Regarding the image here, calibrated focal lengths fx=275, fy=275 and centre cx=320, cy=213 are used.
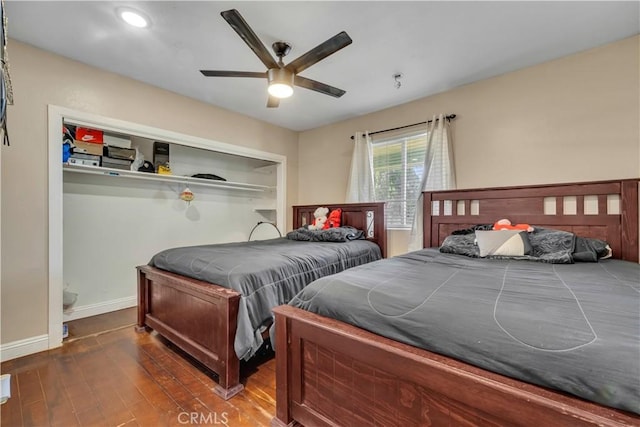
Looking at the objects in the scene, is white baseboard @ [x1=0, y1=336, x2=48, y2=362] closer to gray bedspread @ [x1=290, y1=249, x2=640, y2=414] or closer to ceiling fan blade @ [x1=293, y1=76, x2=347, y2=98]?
gray bedspread @ [x1=290, y1=249, x2=640, y2=414]

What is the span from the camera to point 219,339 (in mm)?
1714

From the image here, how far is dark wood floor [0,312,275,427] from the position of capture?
148 centimetres

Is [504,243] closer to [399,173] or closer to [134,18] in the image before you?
[399,173]

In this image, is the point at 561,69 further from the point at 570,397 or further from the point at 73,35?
the point at 73,35

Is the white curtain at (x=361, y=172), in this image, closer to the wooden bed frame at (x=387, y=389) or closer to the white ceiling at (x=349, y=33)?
the white ceiling at (x=349, y=33)

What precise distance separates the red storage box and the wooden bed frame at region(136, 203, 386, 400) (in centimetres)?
153

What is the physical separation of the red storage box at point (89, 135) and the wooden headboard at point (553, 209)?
3.55 m

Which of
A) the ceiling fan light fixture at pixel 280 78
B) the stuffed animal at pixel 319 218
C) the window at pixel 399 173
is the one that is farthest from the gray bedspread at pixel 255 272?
the ceiling fan light fixture at pixel 280 78

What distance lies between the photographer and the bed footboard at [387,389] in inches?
28.8

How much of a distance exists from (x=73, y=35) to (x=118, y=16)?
54 centimetres

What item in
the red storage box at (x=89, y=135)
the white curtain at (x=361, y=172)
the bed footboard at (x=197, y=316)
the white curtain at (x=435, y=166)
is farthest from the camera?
the white curtain at (x=361, y=172)

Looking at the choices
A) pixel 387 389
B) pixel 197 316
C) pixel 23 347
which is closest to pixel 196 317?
pixel 197 316

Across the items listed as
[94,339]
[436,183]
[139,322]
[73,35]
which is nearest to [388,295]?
[436,183]

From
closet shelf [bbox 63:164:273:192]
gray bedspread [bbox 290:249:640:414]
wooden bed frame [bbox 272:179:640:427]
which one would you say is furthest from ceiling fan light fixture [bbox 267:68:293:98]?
closet shelf [bbox 63:164:273:192]
